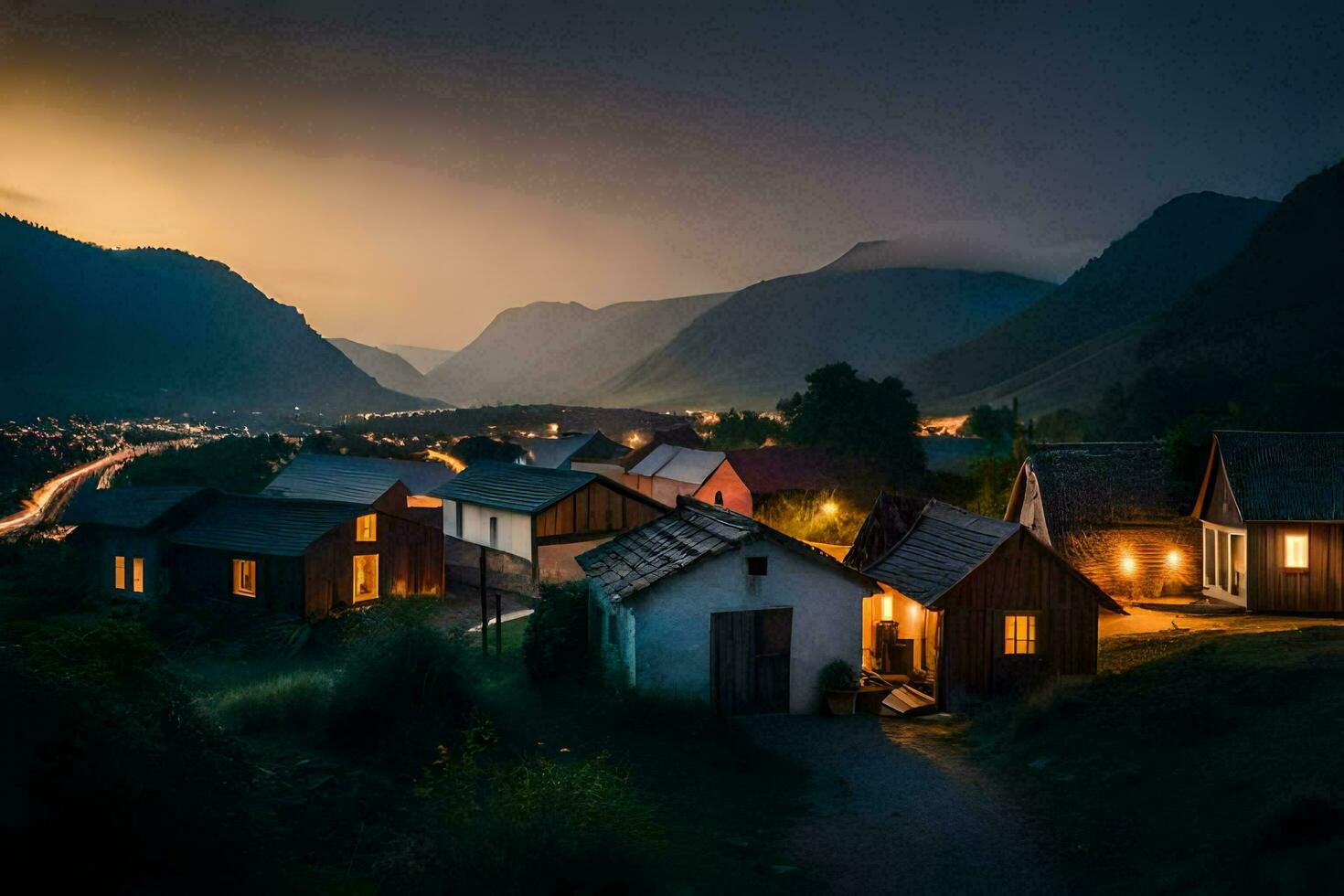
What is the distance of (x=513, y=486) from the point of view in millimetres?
41000

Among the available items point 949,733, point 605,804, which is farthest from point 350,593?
point 605,804

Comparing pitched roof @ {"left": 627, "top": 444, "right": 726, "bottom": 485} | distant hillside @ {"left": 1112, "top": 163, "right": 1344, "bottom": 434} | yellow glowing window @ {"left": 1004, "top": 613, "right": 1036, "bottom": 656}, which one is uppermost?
distant hillside @ {"left": 1112, "top": 163, "right": 1344, "bottom": 434}

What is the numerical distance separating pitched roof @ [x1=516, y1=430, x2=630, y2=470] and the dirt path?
2019 inches

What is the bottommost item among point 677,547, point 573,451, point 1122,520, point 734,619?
point 734,619

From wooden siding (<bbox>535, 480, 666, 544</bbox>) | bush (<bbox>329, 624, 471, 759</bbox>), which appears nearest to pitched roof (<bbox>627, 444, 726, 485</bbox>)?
wooden siding (<bbox>535, 480, 666, 544</bbox>)

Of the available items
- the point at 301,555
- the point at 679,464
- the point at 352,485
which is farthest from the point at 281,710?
the point at 679,464

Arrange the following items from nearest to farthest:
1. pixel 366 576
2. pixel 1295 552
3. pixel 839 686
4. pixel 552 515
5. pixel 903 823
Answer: pixel 903 823 < pixel 839 686 < pixel 1295 552 < pixel 366 576 < pixel 552 515

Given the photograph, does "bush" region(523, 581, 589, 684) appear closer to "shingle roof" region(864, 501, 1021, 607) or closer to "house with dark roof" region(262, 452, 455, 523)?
"shingle roof" region(864, 501, 1021, 607)

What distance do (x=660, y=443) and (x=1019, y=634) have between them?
156ft

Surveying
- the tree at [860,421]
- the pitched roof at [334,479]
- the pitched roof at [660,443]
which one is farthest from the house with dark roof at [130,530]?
the tree at [860,421]

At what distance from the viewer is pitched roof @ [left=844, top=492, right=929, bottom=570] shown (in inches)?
1116

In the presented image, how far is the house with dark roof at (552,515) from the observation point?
37.2 metres

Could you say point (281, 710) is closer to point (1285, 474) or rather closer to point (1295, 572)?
point (1295, 572)

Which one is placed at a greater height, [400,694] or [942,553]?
[942,553]
